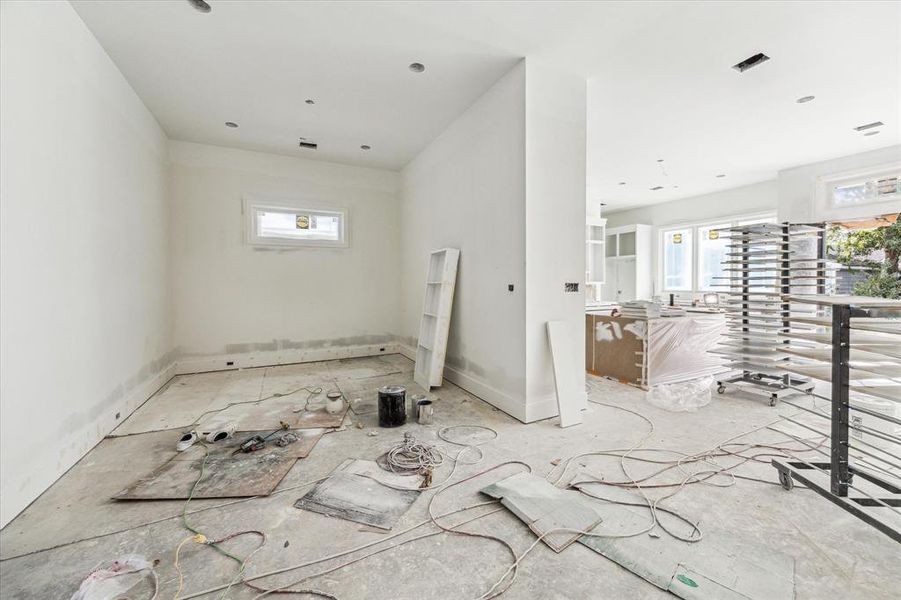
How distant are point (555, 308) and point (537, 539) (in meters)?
1.92

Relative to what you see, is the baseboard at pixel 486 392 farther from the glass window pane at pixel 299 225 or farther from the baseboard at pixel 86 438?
the baseboard at pixel 86 438

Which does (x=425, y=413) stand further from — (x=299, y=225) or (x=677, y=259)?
(x=677, y=259)

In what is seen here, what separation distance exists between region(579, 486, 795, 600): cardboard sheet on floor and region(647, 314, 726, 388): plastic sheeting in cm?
252

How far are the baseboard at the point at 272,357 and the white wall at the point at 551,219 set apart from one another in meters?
3.41

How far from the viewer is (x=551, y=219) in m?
3.16

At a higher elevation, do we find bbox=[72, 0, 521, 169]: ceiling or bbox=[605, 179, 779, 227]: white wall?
bbox=[72, 0, 521, 169]: ceiling

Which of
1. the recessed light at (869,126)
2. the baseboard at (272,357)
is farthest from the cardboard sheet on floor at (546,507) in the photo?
the recessed light at (869,126)

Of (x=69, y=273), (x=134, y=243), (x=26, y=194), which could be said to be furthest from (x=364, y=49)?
(x=134, y=243)

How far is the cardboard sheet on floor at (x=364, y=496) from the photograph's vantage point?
186cm

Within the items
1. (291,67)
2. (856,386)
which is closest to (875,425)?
(856,386)

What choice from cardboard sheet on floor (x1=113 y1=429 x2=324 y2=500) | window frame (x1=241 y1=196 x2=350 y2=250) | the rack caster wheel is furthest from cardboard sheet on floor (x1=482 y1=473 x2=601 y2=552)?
window frame (x1=241 y1=196 x2=350 y2=250)

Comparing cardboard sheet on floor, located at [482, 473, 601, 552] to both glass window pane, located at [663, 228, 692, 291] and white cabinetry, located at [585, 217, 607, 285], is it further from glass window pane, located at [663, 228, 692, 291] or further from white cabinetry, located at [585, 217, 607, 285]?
glass window pane, located at [663, 228, 692, 291]

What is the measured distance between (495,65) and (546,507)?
330cm

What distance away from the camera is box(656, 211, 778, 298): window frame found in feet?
21.9
